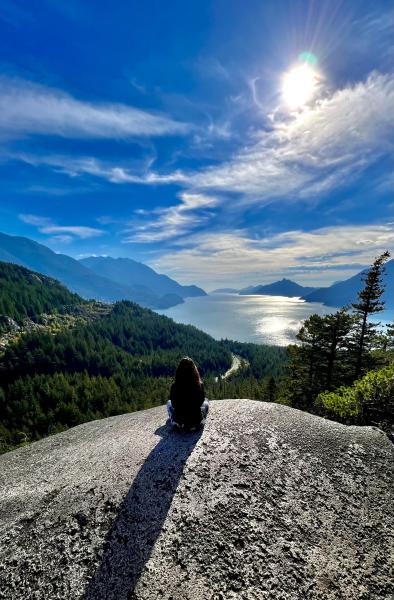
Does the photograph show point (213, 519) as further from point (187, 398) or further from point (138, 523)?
point (187, 398)

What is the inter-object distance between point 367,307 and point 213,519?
88.5 ft

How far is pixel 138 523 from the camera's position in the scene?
709 centimetres

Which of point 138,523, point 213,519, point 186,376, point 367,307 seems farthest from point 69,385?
point 213,519

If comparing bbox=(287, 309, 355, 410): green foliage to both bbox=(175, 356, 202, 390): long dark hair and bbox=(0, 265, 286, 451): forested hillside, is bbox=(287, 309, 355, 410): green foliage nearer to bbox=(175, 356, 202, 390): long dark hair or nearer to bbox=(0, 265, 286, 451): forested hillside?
bbox=(175, 356, 202, 390): long dark hair

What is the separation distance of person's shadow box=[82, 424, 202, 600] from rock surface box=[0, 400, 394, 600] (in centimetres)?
3

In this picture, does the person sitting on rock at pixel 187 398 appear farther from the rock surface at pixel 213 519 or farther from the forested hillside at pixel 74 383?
the forested hillside at pixel 74 383

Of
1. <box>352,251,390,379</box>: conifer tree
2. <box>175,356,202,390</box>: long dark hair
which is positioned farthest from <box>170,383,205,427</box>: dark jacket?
<box>352,251,390,379</box>: conifer tree

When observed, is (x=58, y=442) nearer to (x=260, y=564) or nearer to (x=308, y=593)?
(x=260, y=564)

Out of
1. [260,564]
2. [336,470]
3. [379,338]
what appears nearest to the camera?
[260,564]

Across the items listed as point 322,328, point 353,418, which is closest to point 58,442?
point 353,418

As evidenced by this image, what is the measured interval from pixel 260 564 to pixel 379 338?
90.0ft

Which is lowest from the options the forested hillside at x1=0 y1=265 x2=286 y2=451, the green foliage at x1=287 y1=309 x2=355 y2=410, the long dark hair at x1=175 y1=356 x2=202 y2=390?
the forested hillside at x1=0 y1=265 x2=286 y2=451

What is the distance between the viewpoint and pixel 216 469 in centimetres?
845

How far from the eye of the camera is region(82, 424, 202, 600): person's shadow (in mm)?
5973
